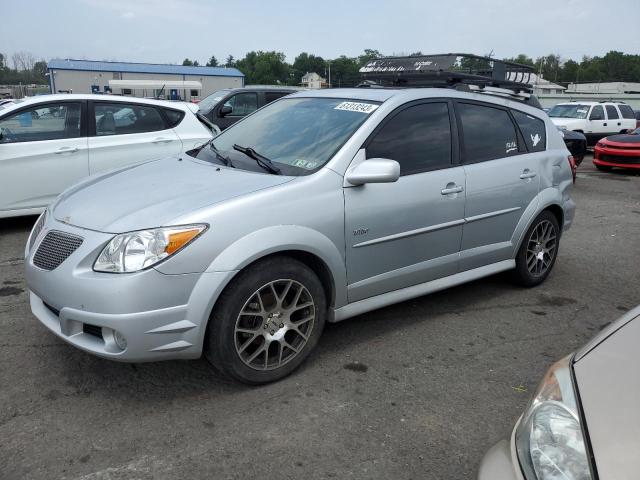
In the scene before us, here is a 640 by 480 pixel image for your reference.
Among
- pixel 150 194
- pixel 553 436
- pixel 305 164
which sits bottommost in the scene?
pixel 553 436

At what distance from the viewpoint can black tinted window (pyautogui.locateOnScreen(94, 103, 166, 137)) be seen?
6758 mm

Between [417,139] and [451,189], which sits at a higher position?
[417,139]

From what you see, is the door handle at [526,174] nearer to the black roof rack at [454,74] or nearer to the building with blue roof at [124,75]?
the black roof rack at [454,74]

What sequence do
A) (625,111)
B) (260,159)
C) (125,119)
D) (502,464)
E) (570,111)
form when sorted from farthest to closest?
(625,111)
(570,111)
(125,119)
(260,159)
(502,464)

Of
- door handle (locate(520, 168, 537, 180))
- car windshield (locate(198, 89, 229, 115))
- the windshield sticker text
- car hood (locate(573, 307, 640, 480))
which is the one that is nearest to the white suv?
car windshield (locate(198, 89, 229, 115))

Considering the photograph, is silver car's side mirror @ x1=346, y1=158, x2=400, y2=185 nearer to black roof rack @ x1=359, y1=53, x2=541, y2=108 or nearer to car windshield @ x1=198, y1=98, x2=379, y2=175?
car windshield @ x1=198, y1=98, x2=379, y2=175

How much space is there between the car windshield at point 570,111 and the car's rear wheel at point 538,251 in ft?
48.0

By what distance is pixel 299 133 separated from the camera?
3.82 metres

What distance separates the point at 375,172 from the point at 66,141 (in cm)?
458

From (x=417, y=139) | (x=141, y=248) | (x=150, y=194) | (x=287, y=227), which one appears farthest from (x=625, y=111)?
(x=141, y=248)

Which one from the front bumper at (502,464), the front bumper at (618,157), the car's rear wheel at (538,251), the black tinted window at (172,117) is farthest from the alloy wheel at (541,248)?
the front bumper at (618,157)

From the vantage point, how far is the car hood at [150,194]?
294 centimetres

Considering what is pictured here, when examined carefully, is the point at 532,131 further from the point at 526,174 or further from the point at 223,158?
the point at 223,158

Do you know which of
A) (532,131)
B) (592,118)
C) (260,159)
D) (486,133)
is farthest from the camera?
(592,118)
